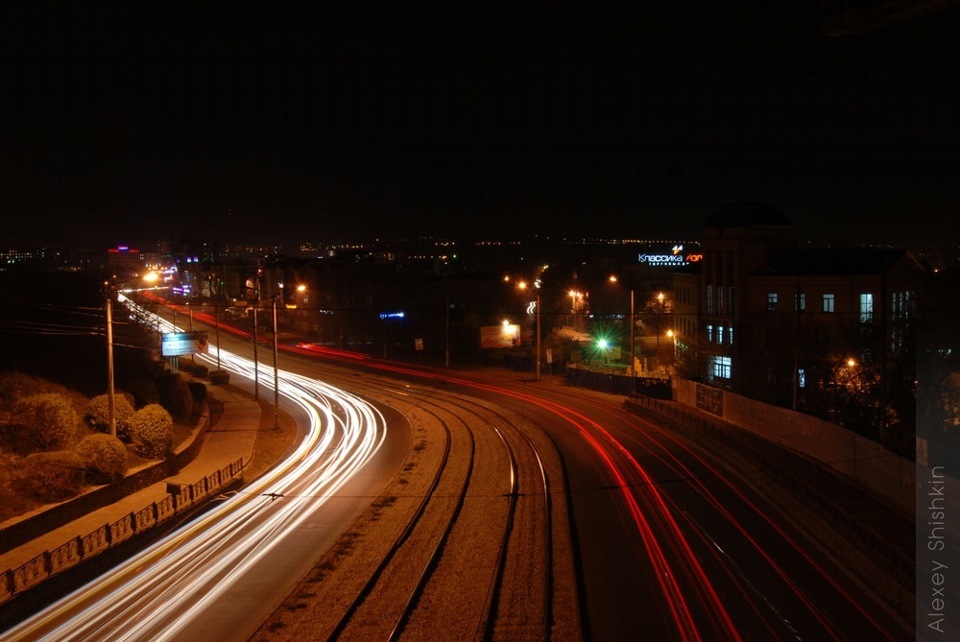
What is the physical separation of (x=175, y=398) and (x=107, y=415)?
5532 millimetres

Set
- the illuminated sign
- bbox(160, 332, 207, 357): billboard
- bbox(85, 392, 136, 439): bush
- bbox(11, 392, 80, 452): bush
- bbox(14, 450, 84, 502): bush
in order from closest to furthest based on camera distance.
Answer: bbox(14, 450, 84, 502): bush, bbox(11, 392, 80, 452): bush, bbox(85, 392, 136, 439): bush, bbox(160, 332, 207, 357): billboard, the illuminated sign

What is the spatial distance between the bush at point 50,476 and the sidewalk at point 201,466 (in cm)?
66

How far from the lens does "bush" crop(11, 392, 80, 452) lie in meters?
15.9

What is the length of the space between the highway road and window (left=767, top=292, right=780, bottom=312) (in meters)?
→ 15.2

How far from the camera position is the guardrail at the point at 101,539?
10422 mm

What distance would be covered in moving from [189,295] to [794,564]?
4131 inches

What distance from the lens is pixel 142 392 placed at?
22.3 metres

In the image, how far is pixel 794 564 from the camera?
1109 cm

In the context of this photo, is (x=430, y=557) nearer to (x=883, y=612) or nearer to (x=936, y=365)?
(x=883, y=612)

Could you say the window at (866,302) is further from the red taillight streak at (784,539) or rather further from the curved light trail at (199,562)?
the curved light trail at (199,562)

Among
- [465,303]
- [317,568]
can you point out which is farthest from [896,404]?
[465,303]

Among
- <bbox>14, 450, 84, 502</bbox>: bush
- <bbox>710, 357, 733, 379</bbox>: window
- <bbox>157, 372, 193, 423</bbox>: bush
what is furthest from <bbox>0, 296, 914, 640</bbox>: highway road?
<bbox>710, 357, 733, 379</bbox>: window

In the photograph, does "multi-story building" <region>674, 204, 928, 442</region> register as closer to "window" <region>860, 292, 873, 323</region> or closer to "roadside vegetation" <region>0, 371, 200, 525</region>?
"window" <region>860, 292, 873, 323</region>

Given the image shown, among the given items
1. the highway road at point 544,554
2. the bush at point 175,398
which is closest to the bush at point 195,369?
the bush at point 175,398
